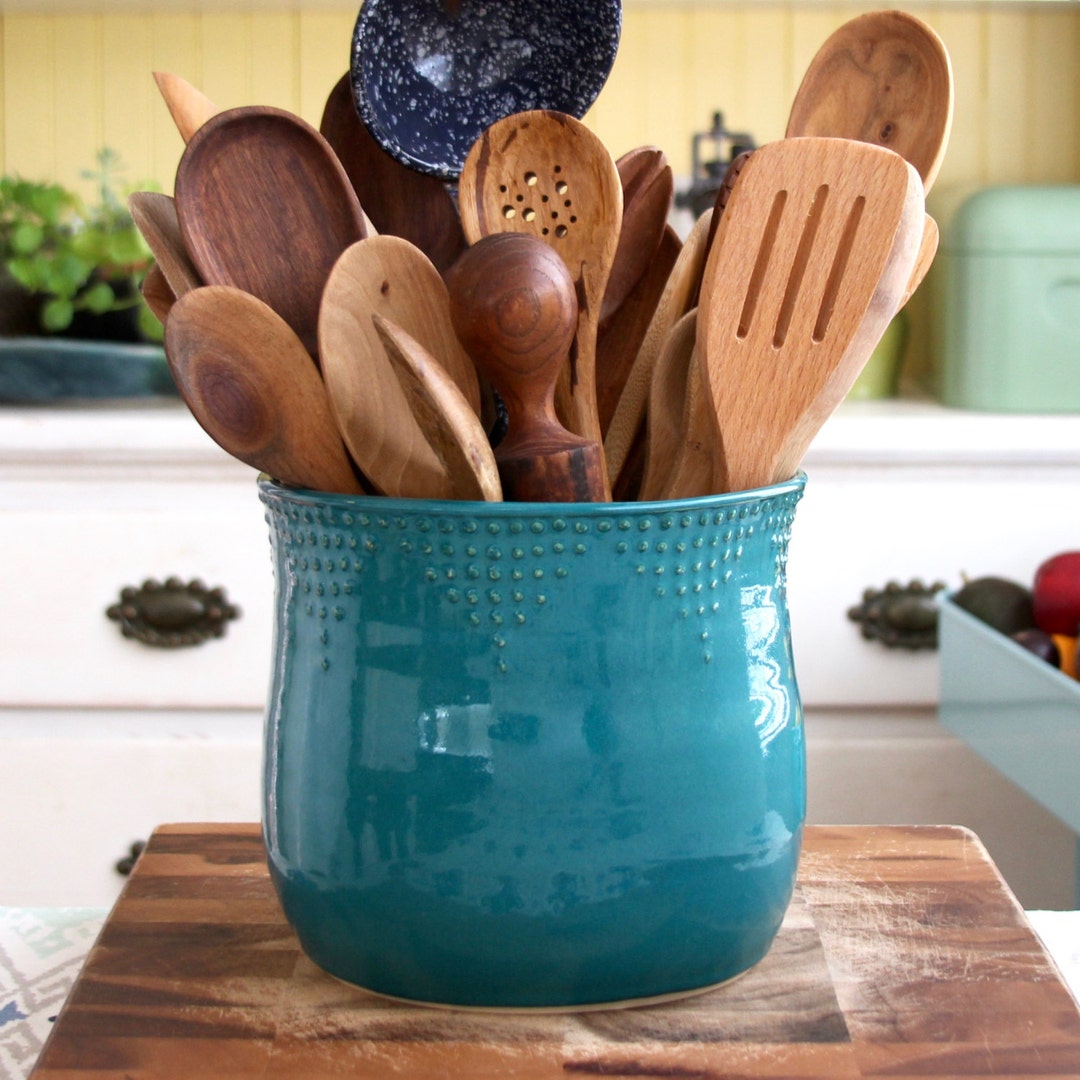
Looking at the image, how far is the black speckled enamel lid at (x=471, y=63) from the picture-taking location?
0.37 m

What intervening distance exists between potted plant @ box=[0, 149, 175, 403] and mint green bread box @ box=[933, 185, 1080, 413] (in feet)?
2.18

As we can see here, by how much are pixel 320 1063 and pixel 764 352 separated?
20cm

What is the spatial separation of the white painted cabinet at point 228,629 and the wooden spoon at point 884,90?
663mm

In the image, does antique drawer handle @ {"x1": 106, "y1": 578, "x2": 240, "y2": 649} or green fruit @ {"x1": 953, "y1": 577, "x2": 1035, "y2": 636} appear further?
antique drawer handle @ {"x1": 106, "y1": 578, "x2": 240, "y2": 649}

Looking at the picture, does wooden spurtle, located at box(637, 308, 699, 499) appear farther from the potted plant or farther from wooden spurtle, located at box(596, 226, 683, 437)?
the potted plant

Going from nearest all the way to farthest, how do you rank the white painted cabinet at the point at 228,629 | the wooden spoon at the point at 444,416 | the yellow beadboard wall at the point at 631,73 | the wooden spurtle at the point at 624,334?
the wooden spoon at the point at 444,416, the wooden spurtle at the point at 624,334, the white painted cabinet at the point at 228,629, the yellow beadboard wall at the point at 631,73

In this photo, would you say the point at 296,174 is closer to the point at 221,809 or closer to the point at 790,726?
the point at 790,726

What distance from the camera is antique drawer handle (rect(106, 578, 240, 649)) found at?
104cm

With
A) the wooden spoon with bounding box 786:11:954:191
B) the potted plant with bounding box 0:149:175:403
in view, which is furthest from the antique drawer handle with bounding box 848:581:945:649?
the wooden spoon with bounding box 786:11:954:191

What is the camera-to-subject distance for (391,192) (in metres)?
0.40

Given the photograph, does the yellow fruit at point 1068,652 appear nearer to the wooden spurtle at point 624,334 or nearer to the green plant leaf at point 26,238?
the wooden spurtle at point 624,334

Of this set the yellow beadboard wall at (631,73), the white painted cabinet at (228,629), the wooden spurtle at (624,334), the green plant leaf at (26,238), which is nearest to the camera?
the wooden spurtle at (624,334)

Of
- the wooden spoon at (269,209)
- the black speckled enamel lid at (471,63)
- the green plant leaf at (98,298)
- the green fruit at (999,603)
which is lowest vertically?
the green fruit at (999,603)

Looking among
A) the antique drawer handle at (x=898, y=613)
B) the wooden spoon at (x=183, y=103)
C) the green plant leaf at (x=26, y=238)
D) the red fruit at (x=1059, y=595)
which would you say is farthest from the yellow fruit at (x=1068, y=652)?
the green plant leaf at (x=26, y=238)
